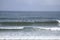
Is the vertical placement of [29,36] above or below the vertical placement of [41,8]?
below

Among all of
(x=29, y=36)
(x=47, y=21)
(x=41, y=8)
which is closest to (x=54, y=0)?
(x=41, y=8)

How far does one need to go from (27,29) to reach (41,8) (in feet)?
2.69

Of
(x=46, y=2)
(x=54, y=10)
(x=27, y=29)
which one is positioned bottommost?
(x=27, y=29)

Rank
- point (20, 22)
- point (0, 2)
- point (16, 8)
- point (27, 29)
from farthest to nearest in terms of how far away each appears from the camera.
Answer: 1. point (16, 8)
2. point (0, 2)
3. point (20, 22)
4. point (27, 29)

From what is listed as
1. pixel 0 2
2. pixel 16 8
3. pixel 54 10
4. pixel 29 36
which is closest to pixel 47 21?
pixel 29 36

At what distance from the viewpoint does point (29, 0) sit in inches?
65.8

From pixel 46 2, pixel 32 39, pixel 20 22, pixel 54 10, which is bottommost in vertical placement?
pixel 32 39

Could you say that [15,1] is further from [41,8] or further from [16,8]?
[41,8]

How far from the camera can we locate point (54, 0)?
1.70m

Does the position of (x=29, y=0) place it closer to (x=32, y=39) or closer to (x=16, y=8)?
(x=16, y=8)

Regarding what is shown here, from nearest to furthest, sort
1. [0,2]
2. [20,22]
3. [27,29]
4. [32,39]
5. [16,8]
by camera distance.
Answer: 1. [32,39]
2. [27,29]
3. [20,22]
4. [0,2]
5. [16,8]

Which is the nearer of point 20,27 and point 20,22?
point 20,27

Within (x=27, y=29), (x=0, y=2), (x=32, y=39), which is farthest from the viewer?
(x=0, y=2)

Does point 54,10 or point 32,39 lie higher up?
point 54,10
